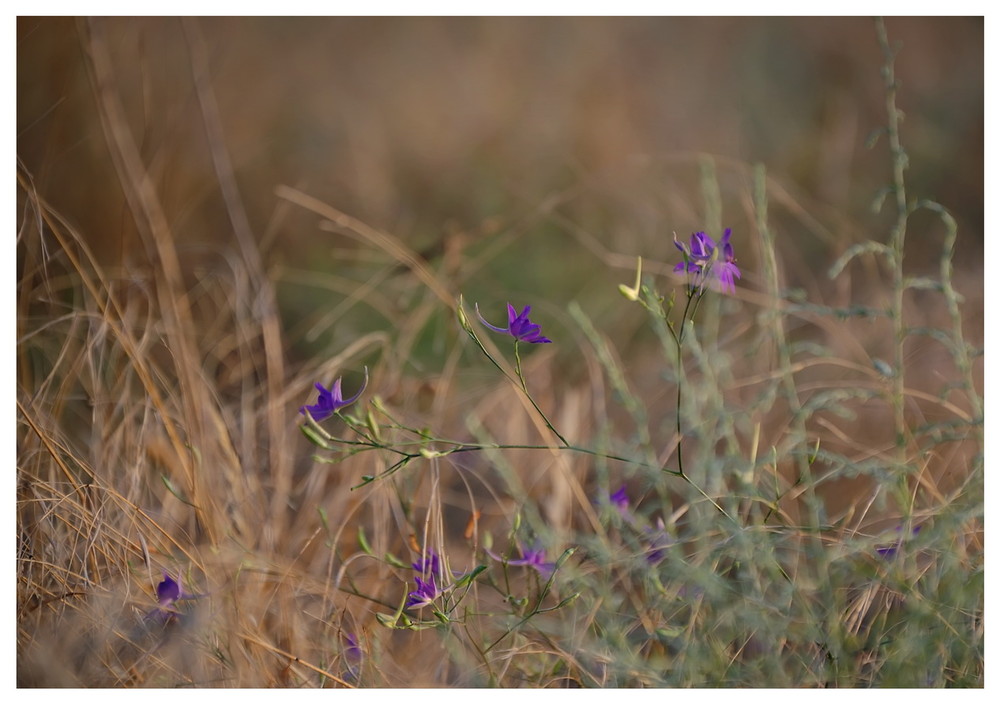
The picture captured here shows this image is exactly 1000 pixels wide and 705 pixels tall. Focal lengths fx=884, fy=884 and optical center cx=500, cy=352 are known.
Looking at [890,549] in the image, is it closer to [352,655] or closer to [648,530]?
[648,530]

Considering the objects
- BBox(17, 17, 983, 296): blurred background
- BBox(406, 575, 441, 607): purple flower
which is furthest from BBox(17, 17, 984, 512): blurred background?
BBox(406, 575, 441, 607): purple flower

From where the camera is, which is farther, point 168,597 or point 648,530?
point 648,530

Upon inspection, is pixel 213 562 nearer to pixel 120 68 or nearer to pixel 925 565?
pixel 925 565

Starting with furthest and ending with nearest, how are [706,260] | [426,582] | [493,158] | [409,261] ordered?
[493,158]
[409,261]
[426,582]
[706,260]

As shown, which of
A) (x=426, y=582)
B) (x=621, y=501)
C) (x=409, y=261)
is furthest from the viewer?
(x=409, y=261)

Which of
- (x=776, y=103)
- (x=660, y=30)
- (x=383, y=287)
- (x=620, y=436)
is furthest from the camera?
(x=660, y=30)

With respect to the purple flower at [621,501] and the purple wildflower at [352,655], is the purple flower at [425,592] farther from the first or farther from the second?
the purple flower at [621,501]

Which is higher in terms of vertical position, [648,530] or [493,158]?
[493,158]

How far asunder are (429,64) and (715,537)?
2.60 meters

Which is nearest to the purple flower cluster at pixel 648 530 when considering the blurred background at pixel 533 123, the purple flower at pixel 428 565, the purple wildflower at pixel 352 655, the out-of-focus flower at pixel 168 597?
the purple flower at pixel 428 565

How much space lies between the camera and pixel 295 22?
131 inches

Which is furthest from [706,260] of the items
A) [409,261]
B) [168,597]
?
[168,597]

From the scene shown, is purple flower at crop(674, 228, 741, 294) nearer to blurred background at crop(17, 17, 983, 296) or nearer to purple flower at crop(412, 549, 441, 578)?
purple flower at crop(412, 549, 441, 578)

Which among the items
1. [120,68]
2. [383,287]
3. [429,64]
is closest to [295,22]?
[429,64]
